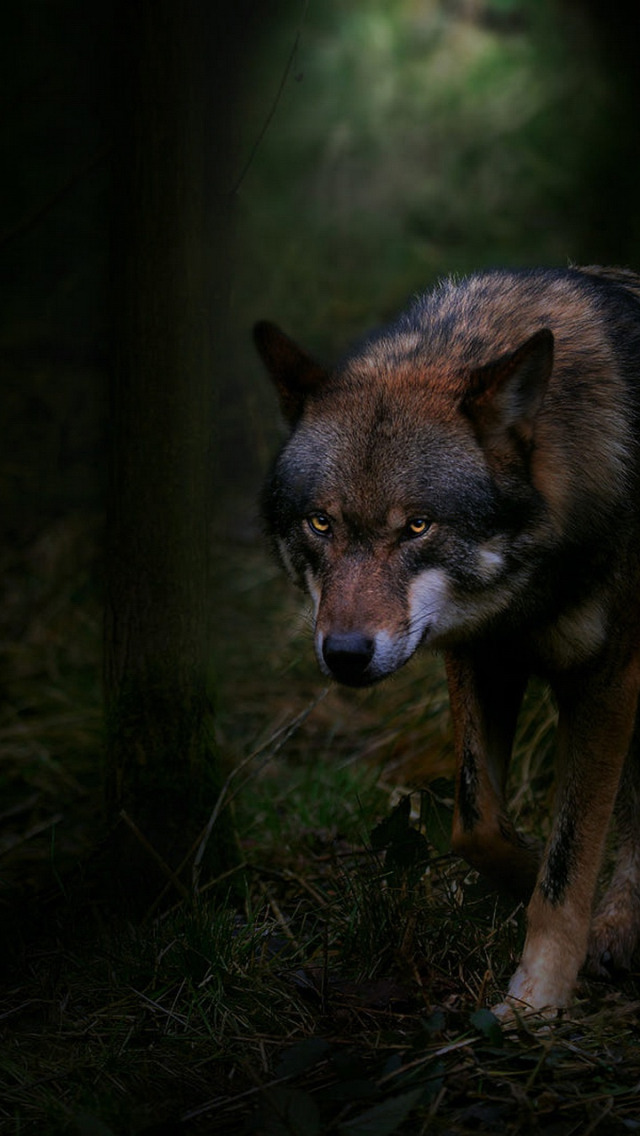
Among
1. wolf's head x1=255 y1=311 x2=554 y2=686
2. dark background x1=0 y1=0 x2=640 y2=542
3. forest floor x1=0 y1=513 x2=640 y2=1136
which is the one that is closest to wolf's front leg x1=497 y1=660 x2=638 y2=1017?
forest floor x1=0 y1=513 x2=640 y2=1136

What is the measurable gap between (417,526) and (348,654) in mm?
453

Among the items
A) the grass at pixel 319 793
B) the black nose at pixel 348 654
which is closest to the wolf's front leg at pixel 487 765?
the grass at pixel 319 793

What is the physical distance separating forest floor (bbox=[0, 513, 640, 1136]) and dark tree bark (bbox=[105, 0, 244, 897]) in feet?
0.74

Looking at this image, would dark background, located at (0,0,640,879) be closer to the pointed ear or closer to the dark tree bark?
the dark tree bark

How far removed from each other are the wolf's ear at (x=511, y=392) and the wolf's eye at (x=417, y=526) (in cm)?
31

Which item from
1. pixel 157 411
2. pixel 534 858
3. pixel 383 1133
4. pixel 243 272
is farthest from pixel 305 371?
pixel 243 272

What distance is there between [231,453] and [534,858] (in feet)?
18.7

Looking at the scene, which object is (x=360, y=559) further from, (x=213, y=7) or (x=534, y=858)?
(x=213, y=7)

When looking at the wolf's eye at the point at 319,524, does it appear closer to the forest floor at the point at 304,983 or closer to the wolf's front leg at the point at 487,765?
the wolf's front leg at the point at 487,765

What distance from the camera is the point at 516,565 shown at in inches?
134

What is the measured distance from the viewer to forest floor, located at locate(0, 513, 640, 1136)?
271 cm

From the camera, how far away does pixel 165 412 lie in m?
3.79

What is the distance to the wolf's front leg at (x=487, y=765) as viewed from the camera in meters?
3.74

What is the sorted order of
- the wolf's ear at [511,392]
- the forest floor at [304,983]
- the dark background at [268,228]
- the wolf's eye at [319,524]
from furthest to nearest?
the dark background at [268,228], the wolf's eye at [319,524], the wolf's ear at [511,392], the forest floor at [304,983]
